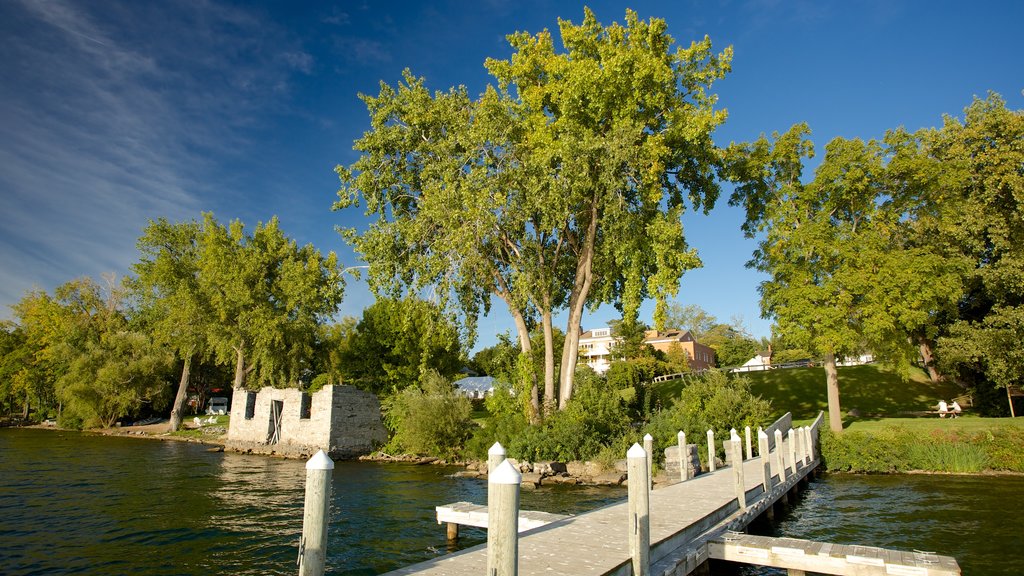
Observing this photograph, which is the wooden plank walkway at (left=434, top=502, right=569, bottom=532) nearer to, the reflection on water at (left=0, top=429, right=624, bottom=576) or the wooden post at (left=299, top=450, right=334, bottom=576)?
the reflection on water at (left=0, top=429, right=624, bottom=576)

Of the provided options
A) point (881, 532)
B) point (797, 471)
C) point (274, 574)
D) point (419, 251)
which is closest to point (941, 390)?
point (797, 471)

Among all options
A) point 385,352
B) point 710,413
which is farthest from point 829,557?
point 385,352

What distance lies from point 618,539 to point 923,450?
64.4 ft

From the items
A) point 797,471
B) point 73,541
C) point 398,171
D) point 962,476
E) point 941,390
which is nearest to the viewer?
point 73,541

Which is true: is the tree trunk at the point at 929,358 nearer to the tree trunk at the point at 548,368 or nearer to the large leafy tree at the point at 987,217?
the large leafy tree at the point at 987,217

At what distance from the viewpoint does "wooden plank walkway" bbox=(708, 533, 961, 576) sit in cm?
709

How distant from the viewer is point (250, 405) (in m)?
36.9

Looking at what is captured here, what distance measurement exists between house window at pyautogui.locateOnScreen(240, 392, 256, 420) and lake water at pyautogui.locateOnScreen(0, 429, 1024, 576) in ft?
41.2

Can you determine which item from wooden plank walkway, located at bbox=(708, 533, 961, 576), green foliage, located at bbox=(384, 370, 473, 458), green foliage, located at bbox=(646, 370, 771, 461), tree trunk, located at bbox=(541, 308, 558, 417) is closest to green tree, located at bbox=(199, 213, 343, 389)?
green foliage, located at bbox=(384, 370, 473, 458)

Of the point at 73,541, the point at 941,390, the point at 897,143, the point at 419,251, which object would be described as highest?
the point at 897,143

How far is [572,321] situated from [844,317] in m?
12.5

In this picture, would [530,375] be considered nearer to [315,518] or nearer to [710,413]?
[710,413]

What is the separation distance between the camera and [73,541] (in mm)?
11703

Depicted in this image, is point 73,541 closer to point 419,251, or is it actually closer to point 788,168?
point 419,251
